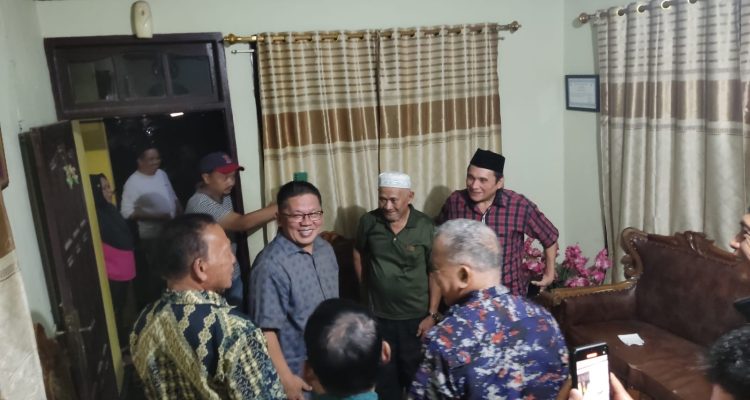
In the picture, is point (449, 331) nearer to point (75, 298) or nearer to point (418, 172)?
point (75, 298)

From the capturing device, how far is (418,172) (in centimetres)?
363

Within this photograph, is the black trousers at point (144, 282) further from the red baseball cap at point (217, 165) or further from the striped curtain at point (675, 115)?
the striped curtain at point (675, 115)

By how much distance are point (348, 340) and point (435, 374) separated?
30 cm

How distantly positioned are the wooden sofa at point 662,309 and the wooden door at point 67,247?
7.60 feet

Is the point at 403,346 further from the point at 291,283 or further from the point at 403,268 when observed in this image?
the point at 291,283

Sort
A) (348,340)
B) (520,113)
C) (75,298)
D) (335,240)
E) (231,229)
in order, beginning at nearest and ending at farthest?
(348,340), (75,298), (231,229), (335,240), (520,113)

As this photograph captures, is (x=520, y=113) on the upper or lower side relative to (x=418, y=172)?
upper

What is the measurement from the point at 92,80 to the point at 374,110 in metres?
1.59

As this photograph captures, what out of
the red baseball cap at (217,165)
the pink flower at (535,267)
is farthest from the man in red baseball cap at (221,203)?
the pink flower at (535,267)

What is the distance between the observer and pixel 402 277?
2848mm

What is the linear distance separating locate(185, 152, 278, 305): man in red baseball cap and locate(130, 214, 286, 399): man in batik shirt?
5.08 ft

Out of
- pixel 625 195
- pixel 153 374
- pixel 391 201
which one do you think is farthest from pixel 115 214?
pixel 625 195

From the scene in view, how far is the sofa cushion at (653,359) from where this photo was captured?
247cm

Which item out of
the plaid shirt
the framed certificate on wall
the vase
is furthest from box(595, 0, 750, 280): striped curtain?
the vase
